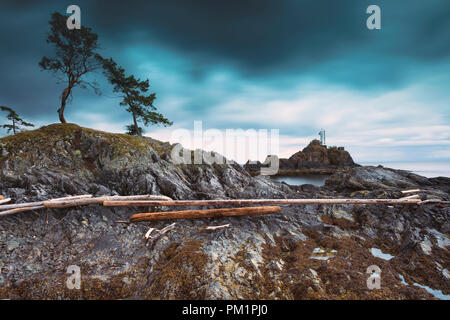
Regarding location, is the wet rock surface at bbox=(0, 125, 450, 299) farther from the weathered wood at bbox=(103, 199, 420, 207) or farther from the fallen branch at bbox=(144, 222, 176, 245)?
the weathered wood at bbox=(103, 199, 420, 207)

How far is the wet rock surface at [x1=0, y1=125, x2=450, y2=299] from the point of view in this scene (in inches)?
168

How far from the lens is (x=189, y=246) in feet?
19.2

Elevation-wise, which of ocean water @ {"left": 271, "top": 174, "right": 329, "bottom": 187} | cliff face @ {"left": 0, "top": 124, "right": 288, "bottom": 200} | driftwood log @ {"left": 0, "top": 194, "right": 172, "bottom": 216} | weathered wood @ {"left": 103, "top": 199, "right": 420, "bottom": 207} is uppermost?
cliff face @ {"left": 0, "top": 124, "right": 288, "bottom": 200}

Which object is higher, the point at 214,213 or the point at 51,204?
the point at 51,204

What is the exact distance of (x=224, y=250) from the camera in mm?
5633

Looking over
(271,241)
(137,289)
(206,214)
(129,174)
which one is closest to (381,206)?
(271,241)

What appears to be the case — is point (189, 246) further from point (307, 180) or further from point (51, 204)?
point (307, 180)

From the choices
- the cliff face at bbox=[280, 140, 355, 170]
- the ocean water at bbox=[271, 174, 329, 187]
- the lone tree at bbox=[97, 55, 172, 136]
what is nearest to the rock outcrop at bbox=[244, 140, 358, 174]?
the cliff face at bbox=[280, 140, 355, 170]

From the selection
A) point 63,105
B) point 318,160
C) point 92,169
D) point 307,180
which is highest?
point 63,105

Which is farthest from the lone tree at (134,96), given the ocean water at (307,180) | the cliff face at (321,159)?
the cliff face at (321,159)

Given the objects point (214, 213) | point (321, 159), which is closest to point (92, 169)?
point (214, 213)

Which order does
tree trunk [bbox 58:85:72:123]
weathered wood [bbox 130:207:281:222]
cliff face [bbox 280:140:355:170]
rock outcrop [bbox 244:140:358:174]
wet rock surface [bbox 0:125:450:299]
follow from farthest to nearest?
cliff face [bbox 280:140:355:170] < rock outcrop [bbox 244:140:358:174] < tree trunk [bbox 58:85:72:123] < weathered wood [bbox 130:207:281:222] < wet rock surface [bbox 0:125:450:299]
